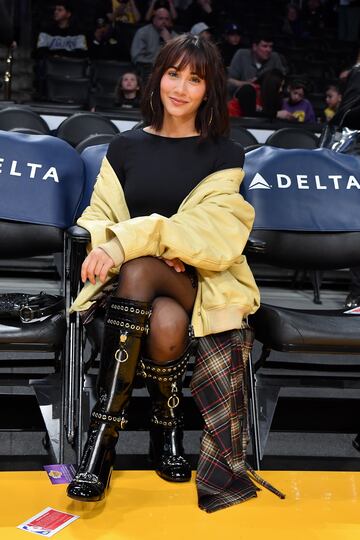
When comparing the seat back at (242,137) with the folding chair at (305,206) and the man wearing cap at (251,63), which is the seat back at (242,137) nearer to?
the folding chair at (305,206)

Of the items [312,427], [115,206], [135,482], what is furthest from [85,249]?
[312,427]

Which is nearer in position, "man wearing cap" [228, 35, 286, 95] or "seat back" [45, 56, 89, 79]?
"seat back" [45, 56, 89, 79]

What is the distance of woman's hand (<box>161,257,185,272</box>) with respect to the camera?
219 cm

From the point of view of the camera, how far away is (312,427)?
2.60 meters

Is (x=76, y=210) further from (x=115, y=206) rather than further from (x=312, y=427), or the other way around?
(x=312, y=427)

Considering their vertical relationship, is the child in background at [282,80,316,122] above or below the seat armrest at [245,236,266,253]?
below

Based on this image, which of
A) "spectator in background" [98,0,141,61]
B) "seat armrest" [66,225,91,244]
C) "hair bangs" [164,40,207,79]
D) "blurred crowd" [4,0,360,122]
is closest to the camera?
"seat armrest" [66,225,91,244]

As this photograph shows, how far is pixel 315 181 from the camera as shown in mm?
3041

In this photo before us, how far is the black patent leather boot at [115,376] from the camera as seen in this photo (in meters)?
2.02

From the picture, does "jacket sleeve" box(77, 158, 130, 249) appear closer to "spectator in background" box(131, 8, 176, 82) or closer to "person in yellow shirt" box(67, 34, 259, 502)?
"person in yellow shirt" box(67, 34, 259, 502)

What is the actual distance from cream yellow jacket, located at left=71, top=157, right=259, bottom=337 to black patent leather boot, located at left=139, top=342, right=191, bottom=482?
15 centimetres

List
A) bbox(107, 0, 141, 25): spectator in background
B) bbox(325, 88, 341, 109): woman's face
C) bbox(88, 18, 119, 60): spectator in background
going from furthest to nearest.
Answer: bbox(107, 0, 141, 25): spectator in background, bbox(88, 18, 119, 60): spectator in background, bbox(325, 88, 341, 109): woman's face

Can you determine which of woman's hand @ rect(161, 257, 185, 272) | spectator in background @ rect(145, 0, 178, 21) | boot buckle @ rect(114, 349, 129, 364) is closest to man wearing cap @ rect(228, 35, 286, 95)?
spectator in background @ rect(145, 0, 178, 21)

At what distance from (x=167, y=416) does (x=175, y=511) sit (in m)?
0.29
